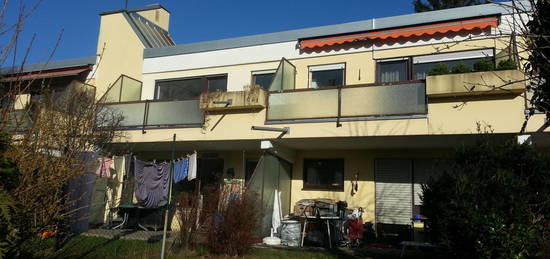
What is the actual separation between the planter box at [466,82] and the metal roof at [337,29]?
227cm

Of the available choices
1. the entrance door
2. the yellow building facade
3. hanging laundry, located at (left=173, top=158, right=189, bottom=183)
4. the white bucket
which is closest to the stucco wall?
the yellow building facade

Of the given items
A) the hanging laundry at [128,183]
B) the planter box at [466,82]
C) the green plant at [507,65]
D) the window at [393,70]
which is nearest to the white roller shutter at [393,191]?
the window at [393,70]

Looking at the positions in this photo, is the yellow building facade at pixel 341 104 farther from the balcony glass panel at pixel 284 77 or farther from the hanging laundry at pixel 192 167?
the hanging laundry at pixel 192 167

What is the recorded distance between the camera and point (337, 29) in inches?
575

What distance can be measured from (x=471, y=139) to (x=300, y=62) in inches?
233

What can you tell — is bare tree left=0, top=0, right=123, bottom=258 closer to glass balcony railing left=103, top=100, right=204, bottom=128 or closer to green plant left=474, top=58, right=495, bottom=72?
glass balcony railing left=103, top=100, right=204, bottom=128

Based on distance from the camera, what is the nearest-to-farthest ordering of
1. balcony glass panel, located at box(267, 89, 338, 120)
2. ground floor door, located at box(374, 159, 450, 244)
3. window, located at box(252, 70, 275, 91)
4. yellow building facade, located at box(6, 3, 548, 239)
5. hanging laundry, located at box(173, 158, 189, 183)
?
yellow building facade, located at box(6, 3, 548, 239), balcony glass panel, located at box(267, 89, 338, 120), ground floor door, located at box(374, 159, 450, 244), hanging laundry, located at box(173, 158, 189, 183), window, located at box(252, 70, 275, 91)

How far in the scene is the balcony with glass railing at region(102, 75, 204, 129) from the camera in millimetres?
13992

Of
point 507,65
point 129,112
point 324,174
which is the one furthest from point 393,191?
point 129,112

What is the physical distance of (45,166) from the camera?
5.04m

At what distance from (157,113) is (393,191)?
25.4 feet

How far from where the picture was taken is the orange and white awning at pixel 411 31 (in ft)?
40.5

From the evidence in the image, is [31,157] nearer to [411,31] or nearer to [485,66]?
[485,66]

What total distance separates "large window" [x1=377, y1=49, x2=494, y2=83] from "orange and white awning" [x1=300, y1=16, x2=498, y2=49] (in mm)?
698
